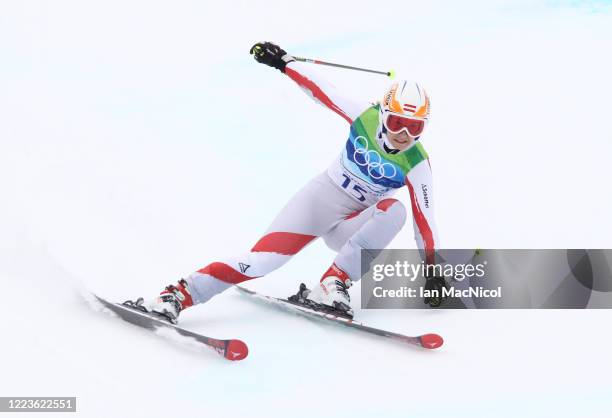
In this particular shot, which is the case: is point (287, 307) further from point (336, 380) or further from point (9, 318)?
point (9, 318)

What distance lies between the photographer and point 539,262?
17.4 ft

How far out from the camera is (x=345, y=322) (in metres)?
4.36

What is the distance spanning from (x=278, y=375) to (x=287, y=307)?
105 cm

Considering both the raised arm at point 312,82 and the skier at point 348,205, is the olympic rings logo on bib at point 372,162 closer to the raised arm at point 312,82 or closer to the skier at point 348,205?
the skier at point 348,205

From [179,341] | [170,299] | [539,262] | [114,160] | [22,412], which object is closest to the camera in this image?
[22,412]

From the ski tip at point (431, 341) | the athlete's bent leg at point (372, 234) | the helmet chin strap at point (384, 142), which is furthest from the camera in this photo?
the athlete's bent leg at point (372, 234)

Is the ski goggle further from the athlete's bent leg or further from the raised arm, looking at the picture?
the athlete's bent leg

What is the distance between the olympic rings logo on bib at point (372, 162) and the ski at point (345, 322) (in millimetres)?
855

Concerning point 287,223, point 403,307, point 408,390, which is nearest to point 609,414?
point 408,390

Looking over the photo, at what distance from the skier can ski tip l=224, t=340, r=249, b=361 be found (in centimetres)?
64

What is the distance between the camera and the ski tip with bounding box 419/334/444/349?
157 inches

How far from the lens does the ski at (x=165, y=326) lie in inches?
149

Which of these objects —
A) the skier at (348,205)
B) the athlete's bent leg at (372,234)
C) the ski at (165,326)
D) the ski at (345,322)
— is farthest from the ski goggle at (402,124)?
the ski at (165,326)

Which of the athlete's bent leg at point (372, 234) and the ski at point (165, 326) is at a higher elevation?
the athlete's bent leg at point (372, 234)
